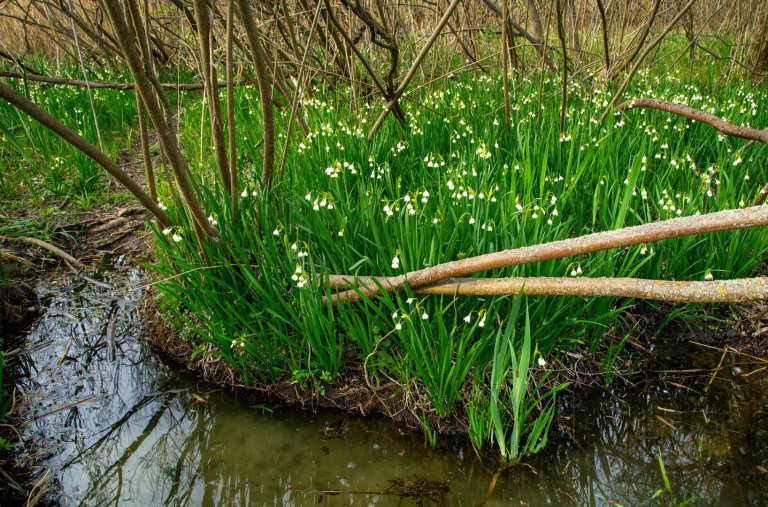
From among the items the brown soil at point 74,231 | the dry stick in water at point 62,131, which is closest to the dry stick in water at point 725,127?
the dry stick in water at point 62,131

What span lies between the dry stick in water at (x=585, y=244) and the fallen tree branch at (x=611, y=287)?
0.08 m

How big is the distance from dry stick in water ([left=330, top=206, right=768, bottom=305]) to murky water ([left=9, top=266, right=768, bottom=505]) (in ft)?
2.49

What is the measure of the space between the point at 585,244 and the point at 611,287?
20 cm

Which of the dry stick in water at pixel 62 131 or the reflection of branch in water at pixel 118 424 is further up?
the dry stick in water at pixel 62 131

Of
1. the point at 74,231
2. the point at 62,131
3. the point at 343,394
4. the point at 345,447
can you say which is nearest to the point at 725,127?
the point at 343,394

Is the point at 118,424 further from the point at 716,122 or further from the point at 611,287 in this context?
the point at 716,122

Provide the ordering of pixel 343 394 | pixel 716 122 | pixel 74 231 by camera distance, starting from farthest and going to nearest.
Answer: pixel 74 231 < pixel 716 122 < pixel 343 394

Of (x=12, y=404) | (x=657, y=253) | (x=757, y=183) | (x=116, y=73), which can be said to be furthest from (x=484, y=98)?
(x=116, y=73)

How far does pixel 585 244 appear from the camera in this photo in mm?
1862

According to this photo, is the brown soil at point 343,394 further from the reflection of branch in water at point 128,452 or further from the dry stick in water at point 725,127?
the dry stick in water at point 725,127

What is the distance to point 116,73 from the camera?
286 inches

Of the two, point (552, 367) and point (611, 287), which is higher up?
point (611, 287)

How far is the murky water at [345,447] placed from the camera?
2.10 m

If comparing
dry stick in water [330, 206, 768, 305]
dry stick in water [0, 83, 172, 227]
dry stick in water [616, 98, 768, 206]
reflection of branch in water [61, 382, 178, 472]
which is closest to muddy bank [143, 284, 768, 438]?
reflection of branch in water [61, 382, 178, 472]
